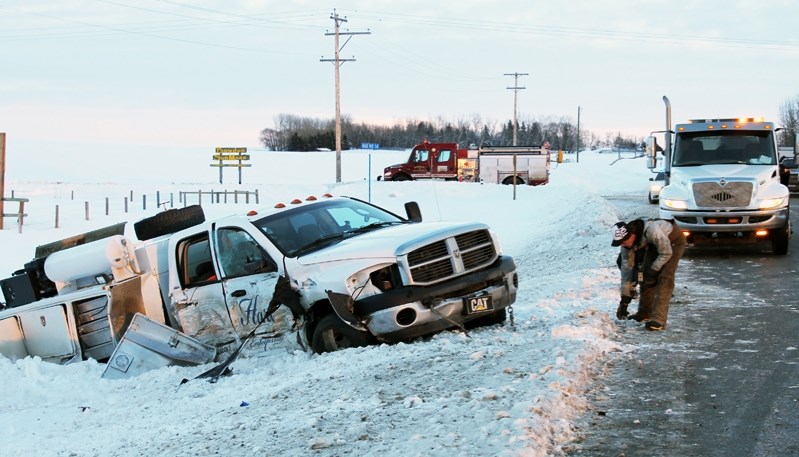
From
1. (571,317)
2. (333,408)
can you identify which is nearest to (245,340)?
(333,408)

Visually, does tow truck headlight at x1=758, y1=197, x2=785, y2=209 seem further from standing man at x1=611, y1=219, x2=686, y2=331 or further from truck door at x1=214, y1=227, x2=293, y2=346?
truck door at x1=214, y1=227, x2=293, y2=346

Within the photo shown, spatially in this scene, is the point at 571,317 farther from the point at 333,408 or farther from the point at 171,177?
the point at 171,177

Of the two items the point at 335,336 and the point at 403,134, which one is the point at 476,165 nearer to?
the point at 335,336

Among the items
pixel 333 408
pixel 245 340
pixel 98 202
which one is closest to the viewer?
pixel 333 408

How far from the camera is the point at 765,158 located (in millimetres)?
15406

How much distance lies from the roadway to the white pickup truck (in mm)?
1676

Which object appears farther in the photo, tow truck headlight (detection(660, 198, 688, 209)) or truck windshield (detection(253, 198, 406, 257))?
tow truck headlight (detection(660, 198, 688, 209))

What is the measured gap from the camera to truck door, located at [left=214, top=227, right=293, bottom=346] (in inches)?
320

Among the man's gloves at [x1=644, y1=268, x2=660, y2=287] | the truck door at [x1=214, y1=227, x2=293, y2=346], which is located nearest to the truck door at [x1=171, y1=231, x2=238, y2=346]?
the truck door at [x1=214, y1=227, x2=293, y2=346]

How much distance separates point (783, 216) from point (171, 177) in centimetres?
7546

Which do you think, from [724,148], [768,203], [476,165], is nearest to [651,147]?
[724,148]

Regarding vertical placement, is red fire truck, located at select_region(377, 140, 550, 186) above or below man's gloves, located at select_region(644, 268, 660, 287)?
above

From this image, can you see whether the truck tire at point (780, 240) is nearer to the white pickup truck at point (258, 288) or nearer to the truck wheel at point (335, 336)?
the white pickup truck at point (258, 288)

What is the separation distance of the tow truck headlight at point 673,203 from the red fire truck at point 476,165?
26897mm
